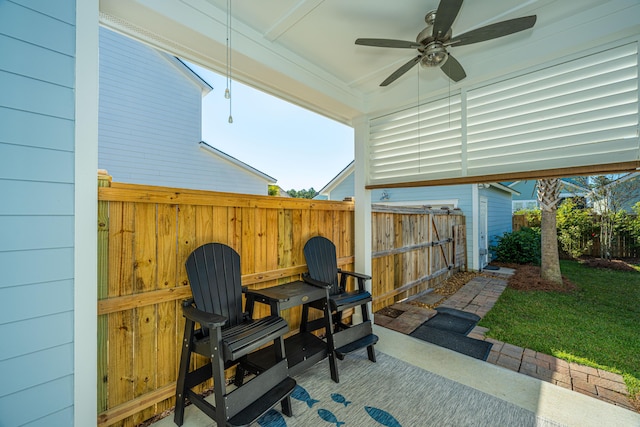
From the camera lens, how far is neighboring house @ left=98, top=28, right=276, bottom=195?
5.29 metres

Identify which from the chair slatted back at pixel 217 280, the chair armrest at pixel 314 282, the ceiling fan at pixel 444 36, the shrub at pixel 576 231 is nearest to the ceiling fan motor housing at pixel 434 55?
the ceiling fan at pixel 444 36

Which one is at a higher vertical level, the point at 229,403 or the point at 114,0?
the point at 114,0

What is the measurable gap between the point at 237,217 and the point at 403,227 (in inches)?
123

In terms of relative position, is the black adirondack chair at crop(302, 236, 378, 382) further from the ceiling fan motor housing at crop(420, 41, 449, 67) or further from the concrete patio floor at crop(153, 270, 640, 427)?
the ceiling fan motor housing at crop(420, 41, 449, 67)

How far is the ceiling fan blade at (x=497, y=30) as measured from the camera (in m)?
1.58

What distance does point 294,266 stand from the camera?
109 inches

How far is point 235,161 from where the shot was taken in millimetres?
7043

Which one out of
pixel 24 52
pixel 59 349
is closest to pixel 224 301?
pixel 59 349

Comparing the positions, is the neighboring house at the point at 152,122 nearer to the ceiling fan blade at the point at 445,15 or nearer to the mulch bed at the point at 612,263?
the ceiling fan blade at the point at 445,15

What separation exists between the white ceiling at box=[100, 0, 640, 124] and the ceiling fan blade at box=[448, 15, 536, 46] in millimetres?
330

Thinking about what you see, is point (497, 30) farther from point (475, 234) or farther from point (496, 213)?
point (496, 213)

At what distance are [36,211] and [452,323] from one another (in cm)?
410

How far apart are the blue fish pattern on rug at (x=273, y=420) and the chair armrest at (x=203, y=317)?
0.83 meters

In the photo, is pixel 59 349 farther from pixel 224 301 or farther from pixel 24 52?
pixel 24 52
